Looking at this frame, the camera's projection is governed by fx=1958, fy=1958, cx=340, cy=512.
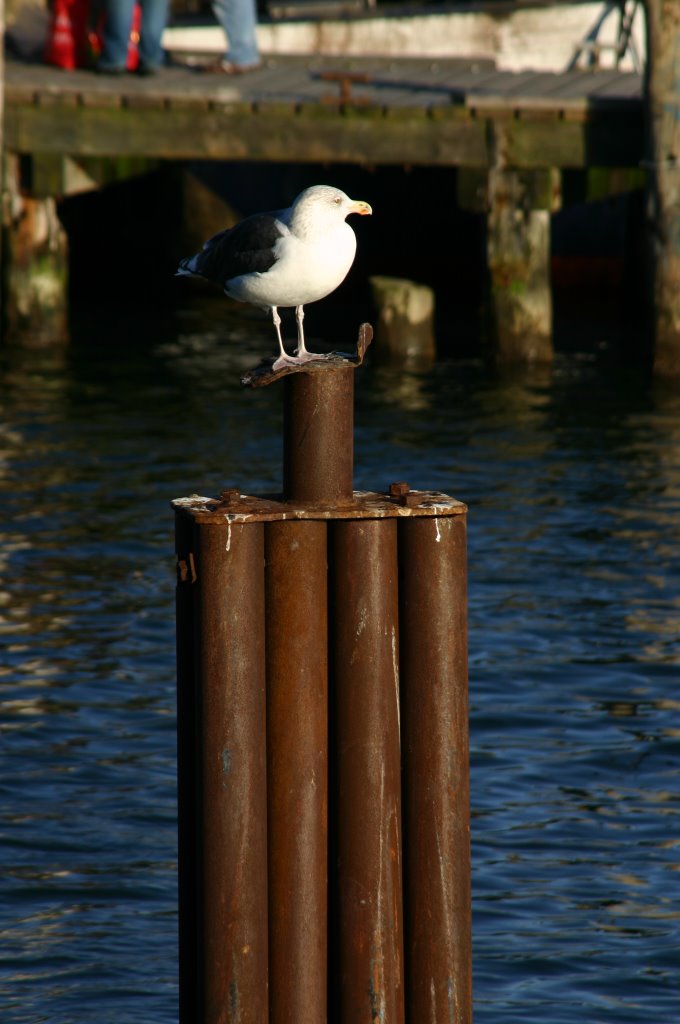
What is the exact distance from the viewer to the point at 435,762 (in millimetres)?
4734

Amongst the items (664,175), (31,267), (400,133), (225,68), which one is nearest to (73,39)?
(225,68)

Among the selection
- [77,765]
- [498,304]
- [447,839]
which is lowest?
[77,765]

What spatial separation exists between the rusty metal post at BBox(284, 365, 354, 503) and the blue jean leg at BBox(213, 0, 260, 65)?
1239 centimetres

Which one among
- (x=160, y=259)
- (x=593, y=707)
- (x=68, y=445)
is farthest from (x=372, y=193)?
(x=593, y=707)

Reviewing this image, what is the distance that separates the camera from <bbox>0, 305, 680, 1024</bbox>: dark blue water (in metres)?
6.54

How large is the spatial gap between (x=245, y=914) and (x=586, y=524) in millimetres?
7661

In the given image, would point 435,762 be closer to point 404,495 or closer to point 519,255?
point 404,495

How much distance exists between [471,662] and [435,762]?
472cm

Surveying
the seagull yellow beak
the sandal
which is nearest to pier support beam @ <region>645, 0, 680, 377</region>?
the sandal

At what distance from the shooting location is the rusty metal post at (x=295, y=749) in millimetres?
4672

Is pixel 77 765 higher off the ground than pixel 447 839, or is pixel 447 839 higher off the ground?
pixel 447 839

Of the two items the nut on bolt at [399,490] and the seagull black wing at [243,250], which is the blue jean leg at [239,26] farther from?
the nut on bolt at [399,490]

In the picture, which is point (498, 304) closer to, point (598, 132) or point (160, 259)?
point (598, 132)

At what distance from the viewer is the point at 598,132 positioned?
623 inches
